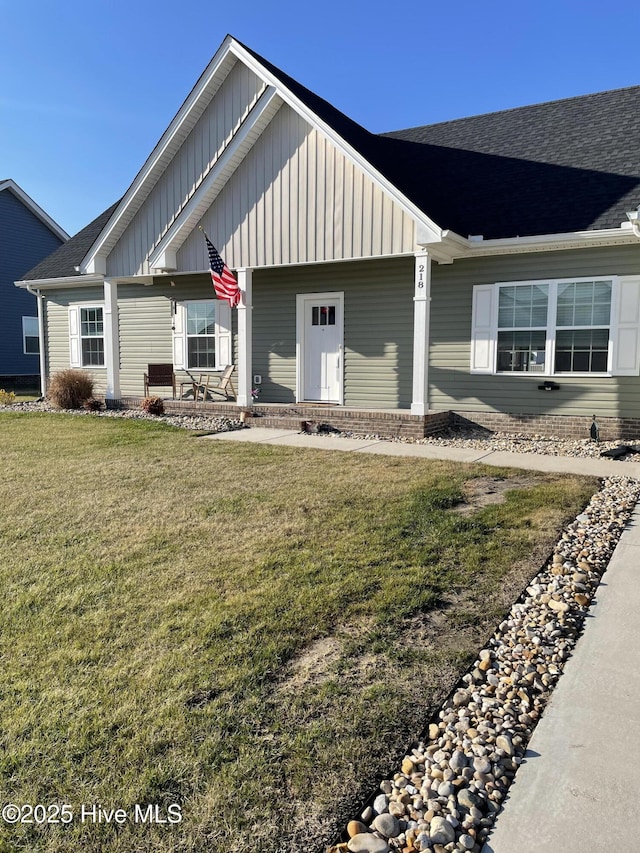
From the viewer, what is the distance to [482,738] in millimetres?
2340

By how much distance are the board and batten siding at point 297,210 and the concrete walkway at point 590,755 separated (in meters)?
7.45

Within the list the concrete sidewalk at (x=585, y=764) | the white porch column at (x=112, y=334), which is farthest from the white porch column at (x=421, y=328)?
the white porch column at (x=112, y=334)

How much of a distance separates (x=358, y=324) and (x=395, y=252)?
7.08 feet

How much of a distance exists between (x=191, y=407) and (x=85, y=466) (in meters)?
4.81

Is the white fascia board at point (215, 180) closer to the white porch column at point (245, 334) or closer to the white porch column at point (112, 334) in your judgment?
the white porch column at point (245, 334)

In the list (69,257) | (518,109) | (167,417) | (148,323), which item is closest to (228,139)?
(148,323)

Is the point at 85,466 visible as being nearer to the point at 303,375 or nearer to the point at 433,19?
the point at 303,375

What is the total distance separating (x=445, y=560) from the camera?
414 centimetres

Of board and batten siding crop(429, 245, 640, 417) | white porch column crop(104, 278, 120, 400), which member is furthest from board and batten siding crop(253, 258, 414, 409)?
white porch column crop(104, 278, 120, 400)

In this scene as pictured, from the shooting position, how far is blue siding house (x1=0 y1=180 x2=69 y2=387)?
22.3 metres

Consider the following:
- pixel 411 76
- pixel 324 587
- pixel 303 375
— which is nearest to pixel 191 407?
pixel 303 375

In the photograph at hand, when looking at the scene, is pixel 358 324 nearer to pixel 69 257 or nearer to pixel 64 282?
pixel 64 282

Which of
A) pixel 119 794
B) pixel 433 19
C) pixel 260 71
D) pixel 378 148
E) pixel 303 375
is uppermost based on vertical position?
pixel 433 19

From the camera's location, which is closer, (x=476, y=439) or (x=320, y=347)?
(x=476, y=439)
